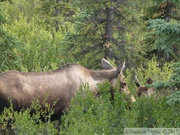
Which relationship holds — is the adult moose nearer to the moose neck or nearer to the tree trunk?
the moose neck

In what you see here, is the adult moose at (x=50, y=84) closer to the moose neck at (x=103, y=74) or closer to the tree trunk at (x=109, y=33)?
the moose neck at (x=103, y=74)

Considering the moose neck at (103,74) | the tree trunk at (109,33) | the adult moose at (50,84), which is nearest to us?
the adult moose at (50,84)

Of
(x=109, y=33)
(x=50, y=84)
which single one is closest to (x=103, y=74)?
(x=50, y=84)

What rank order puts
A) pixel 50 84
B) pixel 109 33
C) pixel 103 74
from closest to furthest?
1. pixel 50 84
2. pixel 103 74
3. pixel 109 33

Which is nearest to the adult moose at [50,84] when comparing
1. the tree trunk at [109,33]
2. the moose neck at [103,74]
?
the moose neck at [103,74]

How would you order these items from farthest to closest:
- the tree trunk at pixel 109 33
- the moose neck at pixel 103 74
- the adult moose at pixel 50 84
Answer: the tree trunk at pixel 109 33 → the moose neck at pixel 103 74 → the adult moose at pixel 50 84

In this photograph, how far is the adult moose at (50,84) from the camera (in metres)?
8.93

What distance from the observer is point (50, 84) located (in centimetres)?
951

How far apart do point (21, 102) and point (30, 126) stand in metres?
2.64

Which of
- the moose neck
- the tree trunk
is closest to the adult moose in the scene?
the moose neck

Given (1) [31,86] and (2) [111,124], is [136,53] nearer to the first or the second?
(1) [31,86]

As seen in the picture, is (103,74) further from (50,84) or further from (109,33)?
(109,33)

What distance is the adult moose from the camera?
8930 millimetres

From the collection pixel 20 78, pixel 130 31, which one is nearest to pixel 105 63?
pixel 20 78
